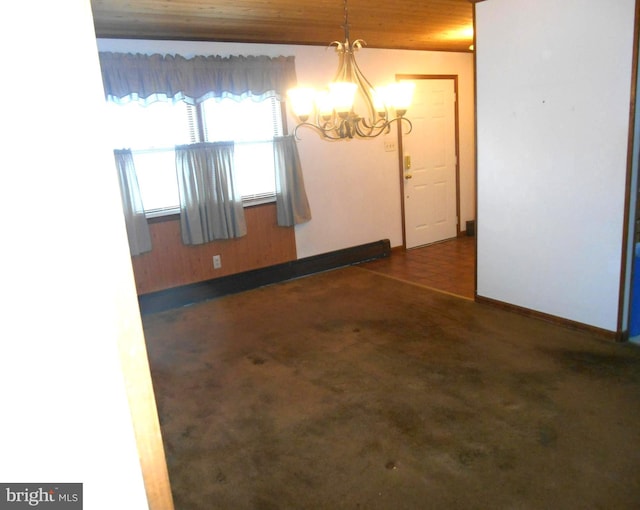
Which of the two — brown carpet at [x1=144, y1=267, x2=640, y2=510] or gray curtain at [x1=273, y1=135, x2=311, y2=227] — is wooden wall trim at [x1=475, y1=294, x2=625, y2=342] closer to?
brown carpet at [x1=144, y1=267, x2=640, y2=510]

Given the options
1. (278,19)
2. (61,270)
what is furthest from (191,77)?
(61,270)

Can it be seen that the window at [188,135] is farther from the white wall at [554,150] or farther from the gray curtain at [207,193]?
the white wall at [554,150]

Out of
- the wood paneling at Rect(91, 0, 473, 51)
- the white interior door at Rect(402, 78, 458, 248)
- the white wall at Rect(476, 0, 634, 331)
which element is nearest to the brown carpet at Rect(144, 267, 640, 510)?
the white wall at Rect(476, 0, 634, 331)

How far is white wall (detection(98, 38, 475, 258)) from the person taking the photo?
16.9ft

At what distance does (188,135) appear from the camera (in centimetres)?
451

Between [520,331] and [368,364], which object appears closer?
[368,364]

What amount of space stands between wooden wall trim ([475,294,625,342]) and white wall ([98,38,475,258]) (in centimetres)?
189

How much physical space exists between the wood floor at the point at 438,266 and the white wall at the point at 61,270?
12.8 ft

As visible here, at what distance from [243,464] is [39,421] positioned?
172 centimetres

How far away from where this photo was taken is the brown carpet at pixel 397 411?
2.10 metres

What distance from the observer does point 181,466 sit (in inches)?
92.4

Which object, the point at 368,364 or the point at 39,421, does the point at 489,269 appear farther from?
the point at 39,421

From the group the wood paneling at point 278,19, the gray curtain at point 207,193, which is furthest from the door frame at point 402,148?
the gray curtain at point 207,193

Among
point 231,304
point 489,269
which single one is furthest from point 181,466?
point 489,269
